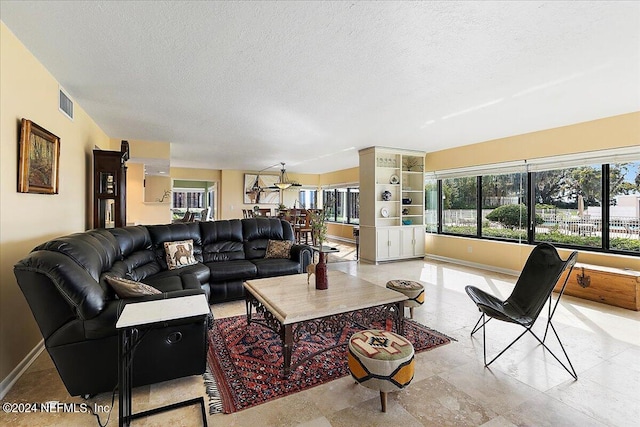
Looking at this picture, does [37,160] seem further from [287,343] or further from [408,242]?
[408,242]

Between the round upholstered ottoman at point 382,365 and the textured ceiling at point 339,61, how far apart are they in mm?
2196

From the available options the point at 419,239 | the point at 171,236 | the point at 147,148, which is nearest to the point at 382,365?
the point at 171,236

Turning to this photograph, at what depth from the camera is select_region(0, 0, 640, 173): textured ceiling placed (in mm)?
1972

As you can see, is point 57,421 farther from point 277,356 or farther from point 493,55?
point 493,55

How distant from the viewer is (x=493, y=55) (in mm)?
2490

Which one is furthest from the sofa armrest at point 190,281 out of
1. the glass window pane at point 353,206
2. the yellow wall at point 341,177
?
the glass window pane at point 353,206

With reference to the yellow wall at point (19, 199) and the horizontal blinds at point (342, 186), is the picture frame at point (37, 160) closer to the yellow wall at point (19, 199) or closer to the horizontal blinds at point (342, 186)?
the yellow wall at point (19, 199)

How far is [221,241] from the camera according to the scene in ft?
14.7

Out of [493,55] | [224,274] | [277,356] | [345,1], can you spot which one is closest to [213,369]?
[277,356]

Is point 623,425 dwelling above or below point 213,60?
below

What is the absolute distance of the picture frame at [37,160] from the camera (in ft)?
7.61

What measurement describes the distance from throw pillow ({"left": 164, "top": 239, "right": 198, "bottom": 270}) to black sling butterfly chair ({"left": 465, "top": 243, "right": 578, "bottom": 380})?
3.32m

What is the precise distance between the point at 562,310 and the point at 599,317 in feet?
1.09

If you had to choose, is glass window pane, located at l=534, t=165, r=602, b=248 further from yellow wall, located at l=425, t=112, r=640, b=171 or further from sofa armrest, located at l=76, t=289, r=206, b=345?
sofa armrest, located at l=76, t=289, r=206, b=345
